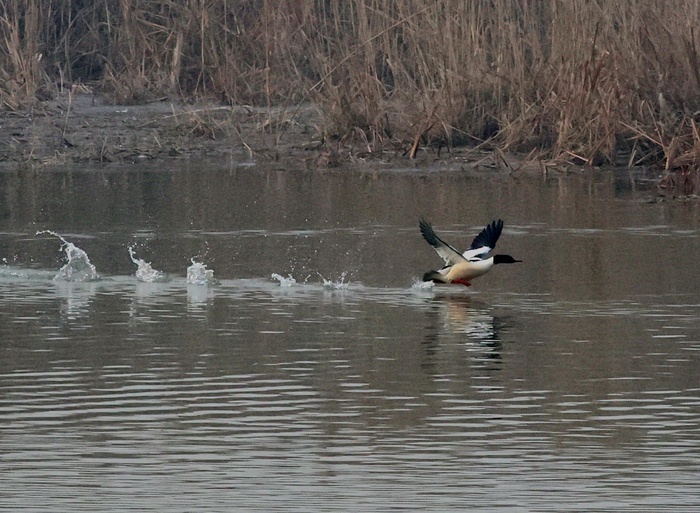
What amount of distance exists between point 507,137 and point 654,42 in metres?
2.02

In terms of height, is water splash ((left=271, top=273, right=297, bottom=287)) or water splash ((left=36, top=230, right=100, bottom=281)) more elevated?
water splash ((left=36, top=230, right=100, bottom=281))

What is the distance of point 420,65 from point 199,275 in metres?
8.57

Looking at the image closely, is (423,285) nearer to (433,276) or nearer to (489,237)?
(433,276)

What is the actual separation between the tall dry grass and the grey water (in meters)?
2.60

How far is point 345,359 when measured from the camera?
27.2 feet

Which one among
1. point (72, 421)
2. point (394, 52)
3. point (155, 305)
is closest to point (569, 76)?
point (394, 52)

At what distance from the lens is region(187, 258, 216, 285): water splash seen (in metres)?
11.0

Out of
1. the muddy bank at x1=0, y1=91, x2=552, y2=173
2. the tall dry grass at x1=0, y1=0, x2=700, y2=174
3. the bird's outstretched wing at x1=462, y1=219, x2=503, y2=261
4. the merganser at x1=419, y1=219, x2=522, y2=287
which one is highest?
the tall dry grass at x1=0, y1=0, x2=700, y2=174

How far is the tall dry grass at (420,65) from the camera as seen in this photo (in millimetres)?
17812

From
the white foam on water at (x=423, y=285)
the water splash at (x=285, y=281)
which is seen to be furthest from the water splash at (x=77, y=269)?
the white foam on water at (x=423, y=285)

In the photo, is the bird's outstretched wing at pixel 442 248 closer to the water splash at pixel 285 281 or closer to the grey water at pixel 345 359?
the grey water at pixel 345 359

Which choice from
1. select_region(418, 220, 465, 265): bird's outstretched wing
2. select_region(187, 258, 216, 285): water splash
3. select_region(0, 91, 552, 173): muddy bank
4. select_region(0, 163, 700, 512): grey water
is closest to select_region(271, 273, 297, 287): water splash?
select_region(0, 163, 700, 512): grey water

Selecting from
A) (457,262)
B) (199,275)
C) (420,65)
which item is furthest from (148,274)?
(420,65)

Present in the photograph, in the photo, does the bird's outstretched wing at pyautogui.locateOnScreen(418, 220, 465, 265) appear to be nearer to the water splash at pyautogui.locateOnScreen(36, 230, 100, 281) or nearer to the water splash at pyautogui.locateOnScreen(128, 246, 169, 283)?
the water splash at pyautogui.locateOnScreen(128, 246, 169, 283)
